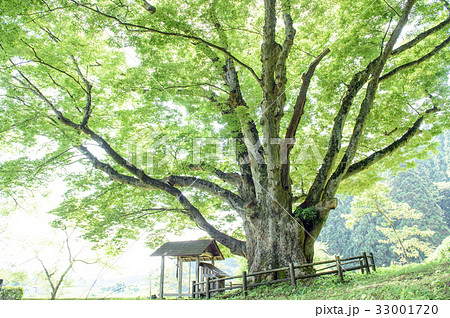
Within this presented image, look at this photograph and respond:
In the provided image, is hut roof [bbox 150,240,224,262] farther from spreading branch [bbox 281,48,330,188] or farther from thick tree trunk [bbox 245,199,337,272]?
spreading branch [bbox 281,48,330,188]

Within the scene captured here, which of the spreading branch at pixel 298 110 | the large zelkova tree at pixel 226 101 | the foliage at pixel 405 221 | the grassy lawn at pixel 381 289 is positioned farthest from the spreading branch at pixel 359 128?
the foliage at pixel 405 221

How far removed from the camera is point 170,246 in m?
10.7

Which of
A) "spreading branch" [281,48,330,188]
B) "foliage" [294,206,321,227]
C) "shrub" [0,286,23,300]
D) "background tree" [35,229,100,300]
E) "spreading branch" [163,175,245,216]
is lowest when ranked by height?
"shrub" [0,286,23,300]

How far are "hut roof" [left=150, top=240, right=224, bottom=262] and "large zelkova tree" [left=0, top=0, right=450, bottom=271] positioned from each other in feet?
4.93

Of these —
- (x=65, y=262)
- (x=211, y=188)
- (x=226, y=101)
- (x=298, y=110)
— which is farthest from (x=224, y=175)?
(x=65, y=262)

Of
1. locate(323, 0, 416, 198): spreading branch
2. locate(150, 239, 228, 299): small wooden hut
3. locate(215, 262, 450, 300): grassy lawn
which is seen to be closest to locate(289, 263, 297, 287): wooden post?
locate(215, 262, 450, 300): grassy lawn

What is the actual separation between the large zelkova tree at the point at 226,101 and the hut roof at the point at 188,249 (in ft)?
4.93

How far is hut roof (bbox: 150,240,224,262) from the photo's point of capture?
32.5 ft

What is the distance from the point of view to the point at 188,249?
10.2 metres

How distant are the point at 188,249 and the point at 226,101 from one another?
621cm

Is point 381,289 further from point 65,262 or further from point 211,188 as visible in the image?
point 65,262

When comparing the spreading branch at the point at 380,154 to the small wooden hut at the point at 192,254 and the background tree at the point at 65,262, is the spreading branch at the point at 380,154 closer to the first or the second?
the small wooden hut at the point at 192,254
